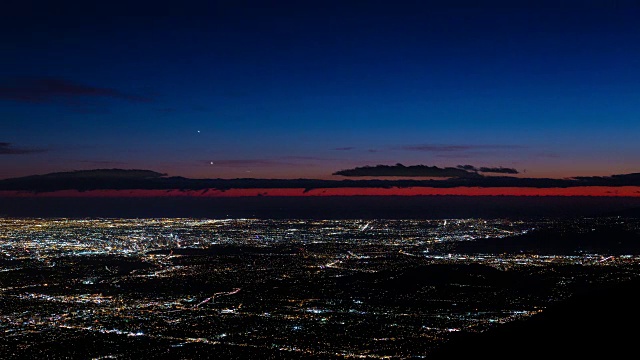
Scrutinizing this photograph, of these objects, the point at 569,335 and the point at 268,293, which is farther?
the point at 268,293

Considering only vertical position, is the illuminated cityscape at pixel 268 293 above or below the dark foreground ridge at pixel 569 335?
below

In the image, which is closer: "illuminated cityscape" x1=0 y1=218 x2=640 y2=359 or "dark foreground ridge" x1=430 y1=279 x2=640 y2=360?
"dark foreground ridge" x1=430 y1=279 x2=640 y2=360

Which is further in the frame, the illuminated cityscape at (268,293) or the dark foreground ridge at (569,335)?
the illuminated cityscape at (268,293)

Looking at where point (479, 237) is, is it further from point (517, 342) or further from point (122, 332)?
point (517, 342)

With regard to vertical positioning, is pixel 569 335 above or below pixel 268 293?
above

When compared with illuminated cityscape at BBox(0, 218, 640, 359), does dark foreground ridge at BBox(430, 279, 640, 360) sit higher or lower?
higher
